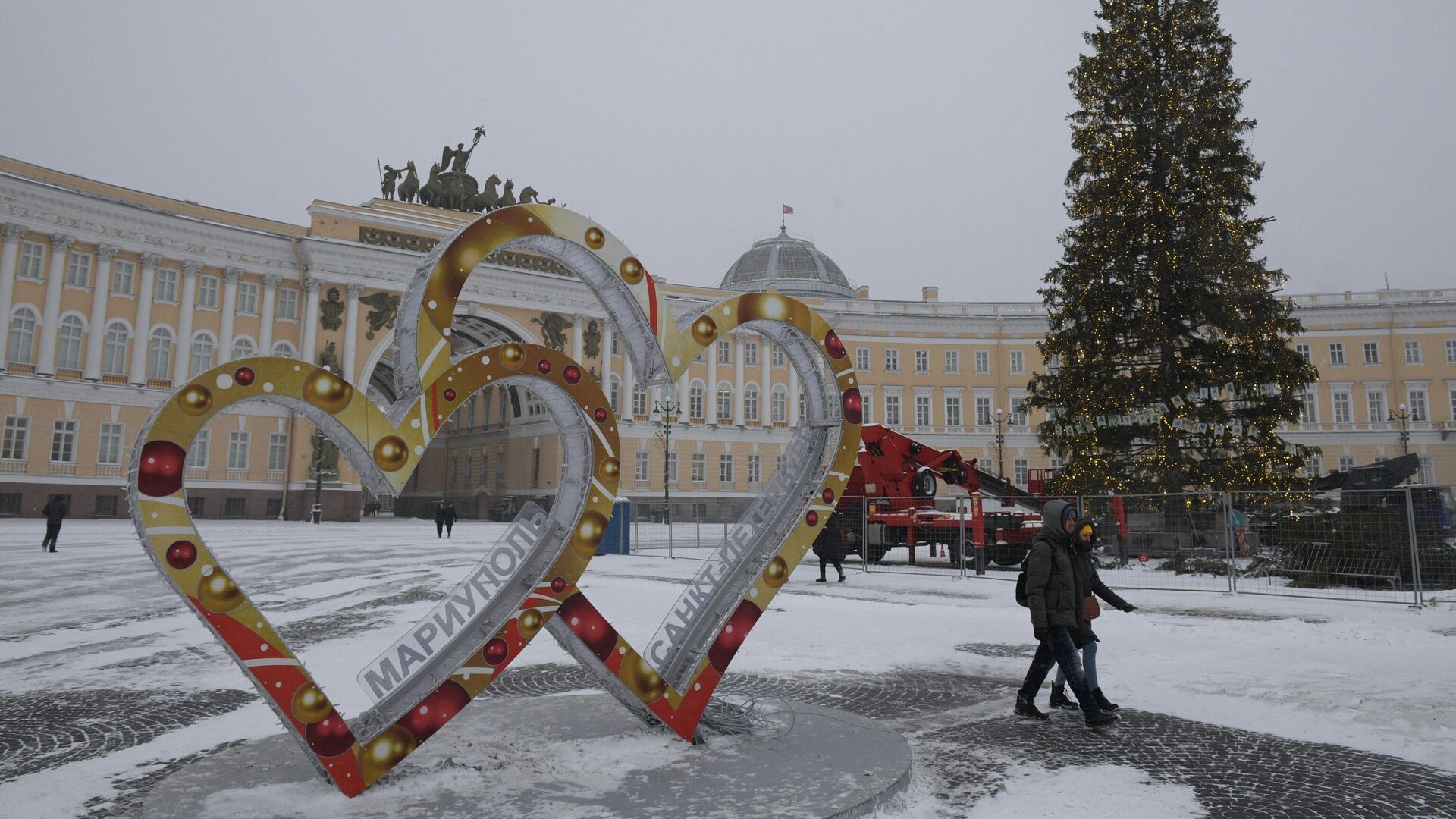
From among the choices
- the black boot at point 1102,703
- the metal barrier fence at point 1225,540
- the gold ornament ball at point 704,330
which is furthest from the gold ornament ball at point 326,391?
the metal barrier fence at point 1225,540

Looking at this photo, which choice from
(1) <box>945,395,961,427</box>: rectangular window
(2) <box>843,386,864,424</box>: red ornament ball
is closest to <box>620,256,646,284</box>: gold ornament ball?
(2) <box>843,386,864,424</box>: red ornament ball

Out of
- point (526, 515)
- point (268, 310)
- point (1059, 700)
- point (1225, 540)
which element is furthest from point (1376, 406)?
point (526, 515)

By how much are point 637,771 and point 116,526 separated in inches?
1338

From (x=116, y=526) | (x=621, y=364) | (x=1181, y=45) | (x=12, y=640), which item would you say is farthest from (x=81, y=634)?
(x=621, y=364)

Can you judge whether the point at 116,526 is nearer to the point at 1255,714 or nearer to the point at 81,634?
→ the point at 81,634

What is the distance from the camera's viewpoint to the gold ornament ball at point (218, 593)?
3998 mm

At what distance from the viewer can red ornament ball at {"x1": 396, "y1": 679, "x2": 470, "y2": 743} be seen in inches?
175

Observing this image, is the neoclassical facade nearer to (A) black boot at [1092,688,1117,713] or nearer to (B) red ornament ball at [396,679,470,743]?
(A) black boot at [1092,688,1117,713]

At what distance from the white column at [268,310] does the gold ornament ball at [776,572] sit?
40.7 meters

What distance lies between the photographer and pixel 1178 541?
15453 mm

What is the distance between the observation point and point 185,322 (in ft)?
128

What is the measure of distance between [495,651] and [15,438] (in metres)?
40.2

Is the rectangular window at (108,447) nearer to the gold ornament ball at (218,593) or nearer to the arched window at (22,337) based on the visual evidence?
the arched window at (22,337)

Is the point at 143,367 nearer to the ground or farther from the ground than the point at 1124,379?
farther from the ground
